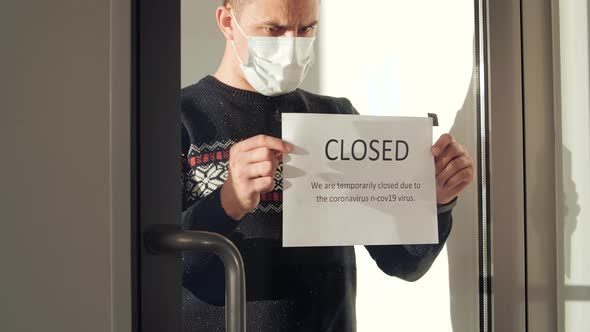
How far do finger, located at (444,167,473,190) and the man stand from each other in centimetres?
22

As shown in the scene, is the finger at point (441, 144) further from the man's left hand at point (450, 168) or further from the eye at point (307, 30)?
the eye at point (307, 30)

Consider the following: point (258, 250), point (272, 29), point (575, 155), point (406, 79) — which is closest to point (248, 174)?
point (258, 250)

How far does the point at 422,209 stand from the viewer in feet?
2.48

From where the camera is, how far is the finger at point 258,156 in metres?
0.69

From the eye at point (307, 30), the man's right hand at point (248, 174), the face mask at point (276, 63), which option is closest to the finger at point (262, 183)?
the man's right hand at point (248, 174)

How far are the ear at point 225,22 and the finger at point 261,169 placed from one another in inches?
8.4

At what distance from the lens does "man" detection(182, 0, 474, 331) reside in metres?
0.67

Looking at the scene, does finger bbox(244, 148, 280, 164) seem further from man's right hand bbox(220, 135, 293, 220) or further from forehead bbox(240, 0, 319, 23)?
forehead bbox(240, 0, 319, 23)

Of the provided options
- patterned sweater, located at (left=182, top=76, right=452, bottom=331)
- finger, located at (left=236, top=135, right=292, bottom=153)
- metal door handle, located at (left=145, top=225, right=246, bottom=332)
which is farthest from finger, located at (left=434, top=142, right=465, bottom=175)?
metal door handle, located at (left=145, top=225, right=246, bottom=332)
